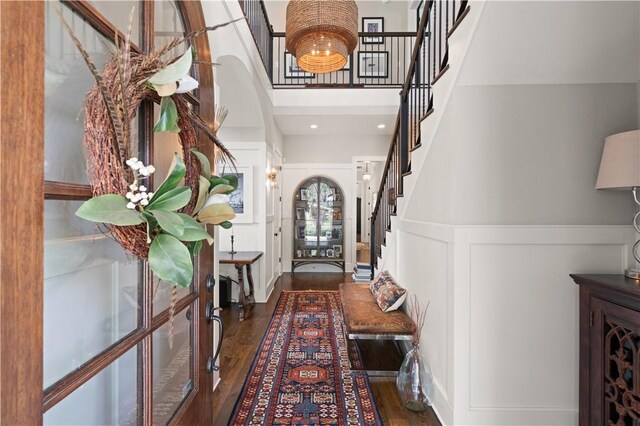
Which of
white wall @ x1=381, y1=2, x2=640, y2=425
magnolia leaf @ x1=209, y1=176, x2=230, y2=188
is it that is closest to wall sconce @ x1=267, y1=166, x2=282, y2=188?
white wall @ x1=381, y1=2, x2=640, y2=425

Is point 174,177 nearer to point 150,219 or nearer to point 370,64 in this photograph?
point 150,219

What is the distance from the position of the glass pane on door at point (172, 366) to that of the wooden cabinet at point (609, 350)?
72.7 inches

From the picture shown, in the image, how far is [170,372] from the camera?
104 centimetres

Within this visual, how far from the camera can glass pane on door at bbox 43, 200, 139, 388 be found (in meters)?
0.61

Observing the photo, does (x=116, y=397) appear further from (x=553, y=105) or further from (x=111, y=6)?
(x=553, y=105)

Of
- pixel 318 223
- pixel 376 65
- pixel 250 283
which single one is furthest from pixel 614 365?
pixel 376 65

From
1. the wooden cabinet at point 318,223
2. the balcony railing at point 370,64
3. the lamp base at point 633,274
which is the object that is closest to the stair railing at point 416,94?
the lamp base at point 633,274

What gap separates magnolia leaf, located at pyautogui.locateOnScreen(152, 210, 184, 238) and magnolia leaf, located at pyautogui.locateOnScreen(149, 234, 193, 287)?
0.15 feet

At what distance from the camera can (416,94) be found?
310cm

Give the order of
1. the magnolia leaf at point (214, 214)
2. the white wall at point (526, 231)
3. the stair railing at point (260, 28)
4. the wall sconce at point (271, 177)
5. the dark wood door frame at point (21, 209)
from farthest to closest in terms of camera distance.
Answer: the wall sconce at point (271, 177), the stair railing at point (260, 28), the white wall at point (526, 231), the magnolia leaf at point (214, 214), the dark wood door frame at point (21, 209)

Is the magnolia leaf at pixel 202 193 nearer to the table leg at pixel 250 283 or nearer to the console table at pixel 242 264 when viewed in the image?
the console table at pixel 242 264

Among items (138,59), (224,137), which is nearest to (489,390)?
(138,59)

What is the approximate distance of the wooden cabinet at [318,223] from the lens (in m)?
6.76

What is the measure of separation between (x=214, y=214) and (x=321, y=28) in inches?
84.8
